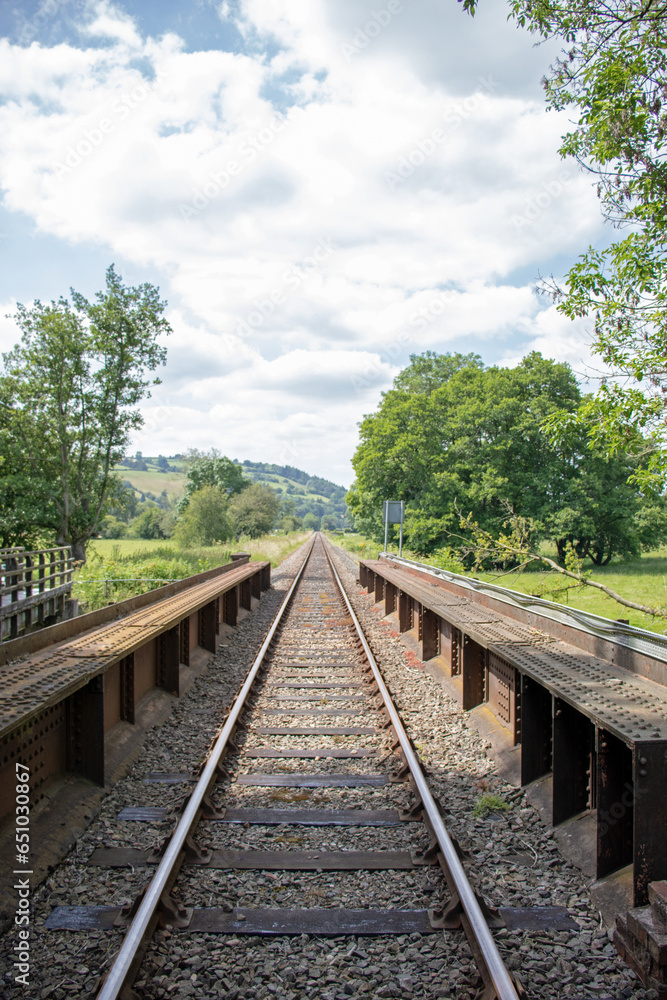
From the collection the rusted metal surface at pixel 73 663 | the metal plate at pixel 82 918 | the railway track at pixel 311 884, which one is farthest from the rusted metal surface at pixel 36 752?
the metal plate at pixel 82 918

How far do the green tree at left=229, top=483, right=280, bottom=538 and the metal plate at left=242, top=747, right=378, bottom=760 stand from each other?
5115 cm

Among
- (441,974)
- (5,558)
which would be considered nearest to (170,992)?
(441,974)

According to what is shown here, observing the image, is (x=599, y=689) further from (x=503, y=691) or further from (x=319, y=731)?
(x=319, y=731)

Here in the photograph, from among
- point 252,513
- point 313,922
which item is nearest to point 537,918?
point 313,922

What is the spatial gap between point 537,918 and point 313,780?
2.01 metres

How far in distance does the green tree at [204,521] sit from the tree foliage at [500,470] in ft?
38.4

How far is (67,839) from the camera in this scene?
354 cm

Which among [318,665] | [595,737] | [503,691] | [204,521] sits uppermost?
[204,521]

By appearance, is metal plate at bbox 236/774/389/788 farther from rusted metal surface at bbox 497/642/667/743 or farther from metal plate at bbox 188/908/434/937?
metal plate at bbox 188/908/434/937

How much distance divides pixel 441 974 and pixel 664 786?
51.8 inches

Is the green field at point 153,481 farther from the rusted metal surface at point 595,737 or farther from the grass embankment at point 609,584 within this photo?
the rusted metal surface at point 595,737

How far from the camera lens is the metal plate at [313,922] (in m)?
2.79

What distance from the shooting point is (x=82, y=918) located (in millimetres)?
2875

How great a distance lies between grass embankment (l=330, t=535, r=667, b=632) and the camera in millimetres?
9266
